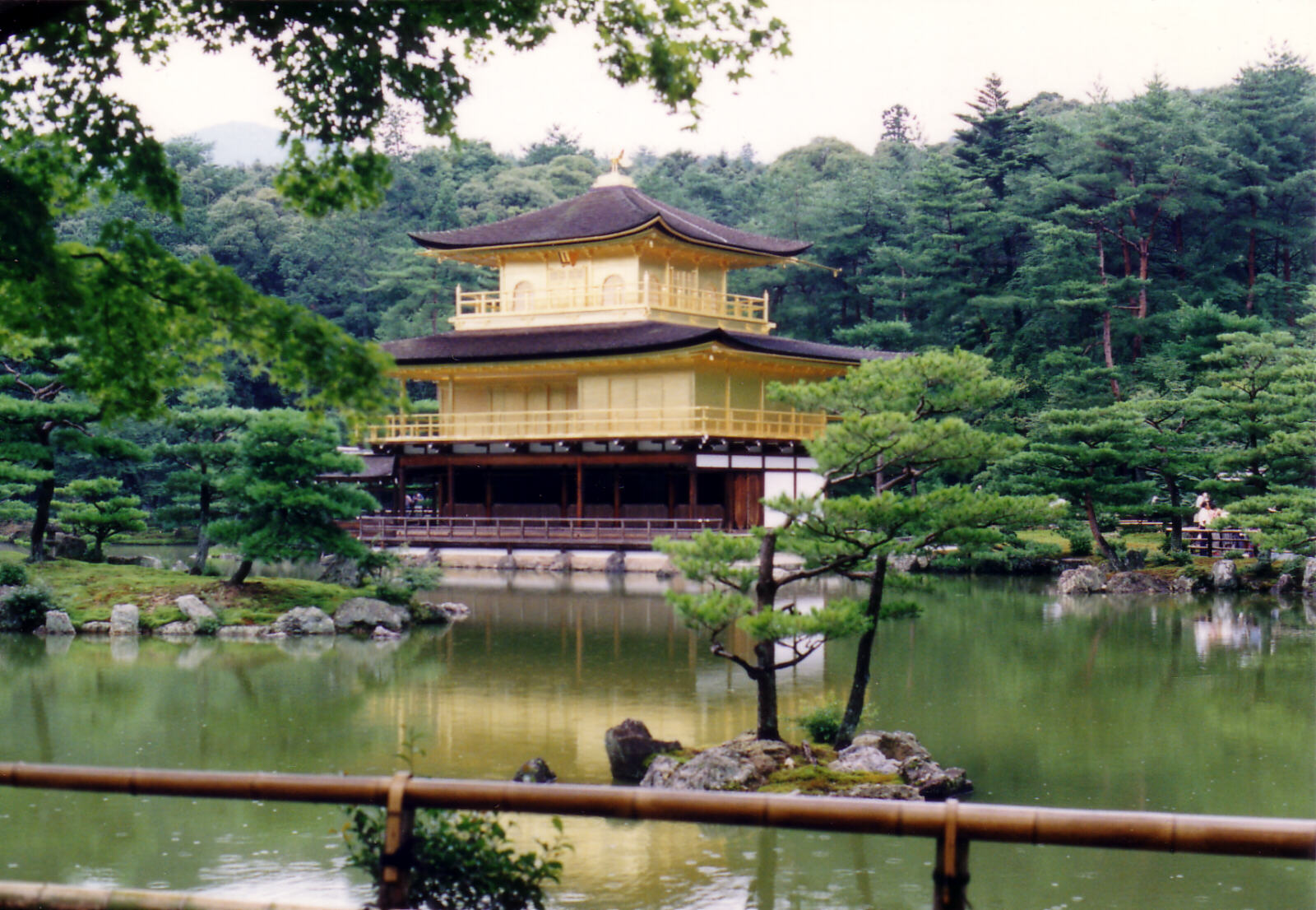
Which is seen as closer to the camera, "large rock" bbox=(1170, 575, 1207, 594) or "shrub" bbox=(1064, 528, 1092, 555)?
"large rock" bbox=(1170, 575, 1207, 594)

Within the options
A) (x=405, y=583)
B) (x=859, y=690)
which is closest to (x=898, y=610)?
(x=859, y=690)

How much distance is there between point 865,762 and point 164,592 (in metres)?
10.9

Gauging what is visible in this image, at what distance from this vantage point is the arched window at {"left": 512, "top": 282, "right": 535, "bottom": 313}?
97.3 feet

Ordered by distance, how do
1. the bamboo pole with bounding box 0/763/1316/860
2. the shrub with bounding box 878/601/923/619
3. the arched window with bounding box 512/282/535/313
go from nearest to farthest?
the bamboo pole with bounding box 0/763/1316/860 < the shrub with bounding box 878/601/923/619 < the arched window with bounding box 512/282/535/313

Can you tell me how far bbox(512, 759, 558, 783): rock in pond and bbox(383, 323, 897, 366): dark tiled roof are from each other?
17473 mm

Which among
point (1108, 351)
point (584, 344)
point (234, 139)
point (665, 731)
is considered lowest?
point (665, 731)

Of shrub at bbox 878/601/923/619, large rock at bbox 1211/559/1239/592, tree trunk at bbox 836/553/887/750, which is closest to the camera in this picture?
tree trunk at bbox 836/553/887/750

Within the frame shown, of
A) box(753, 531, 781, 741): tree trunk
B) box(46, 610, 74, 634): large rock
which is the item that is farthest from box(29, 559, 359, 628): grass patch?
box(753, 531, 781, 741): tree trunk

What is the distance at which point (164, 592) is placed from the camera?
52.9ft

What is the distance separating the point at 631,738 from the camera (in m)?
8.52

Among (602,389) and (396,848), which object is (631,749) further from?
(602,389)

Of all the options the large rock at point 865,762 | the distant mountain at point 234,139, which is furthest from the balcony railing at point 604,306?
the distant mountain at point 234,139

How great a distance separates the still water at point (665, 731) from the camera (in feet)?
20.8

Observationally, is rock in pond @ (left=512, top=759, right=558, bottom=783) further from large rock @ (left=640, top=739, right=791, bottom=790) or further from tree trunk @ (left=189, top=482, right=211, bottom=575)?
tree trunk @ (left=189, top=482, right=211, bottom=575)
